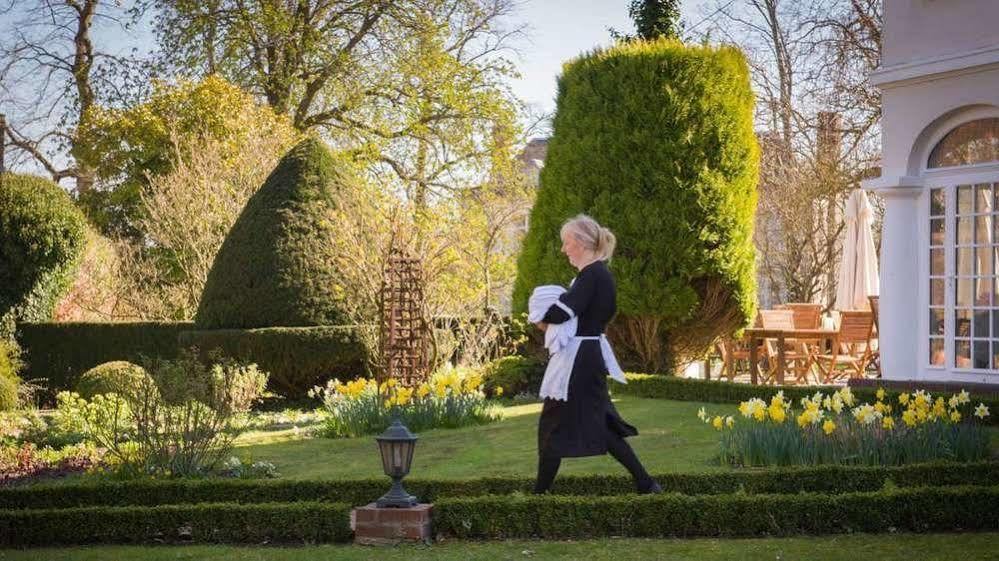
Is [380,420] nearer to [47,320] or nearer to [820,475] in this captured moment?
[820,475]

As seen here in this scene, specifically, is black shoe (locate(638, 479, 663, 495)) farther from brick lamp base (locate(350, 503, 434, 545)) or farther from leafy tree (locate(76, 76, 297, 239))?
leafy tree (locate(76, 76, 297, 239))

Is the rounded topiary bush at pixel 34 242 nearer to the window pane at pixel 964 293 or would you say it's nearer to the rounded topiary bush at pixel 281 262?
the rounded topiary bush at pixel 281 262

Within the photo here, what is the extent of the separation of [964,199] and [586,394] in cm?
724

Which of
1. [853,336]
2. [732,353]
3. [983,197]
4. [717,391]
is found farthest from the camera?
[732,353]

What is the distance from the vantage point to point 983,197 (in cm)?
1234

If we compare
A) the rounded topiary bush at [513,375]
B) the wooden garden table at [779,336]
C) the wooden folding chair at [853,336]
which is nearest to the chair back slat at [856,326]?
the wooden folding chair at [853,336]

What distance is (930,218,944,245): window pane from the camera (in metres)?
12.8

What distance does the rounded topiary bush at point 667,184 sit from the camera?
1470 cm

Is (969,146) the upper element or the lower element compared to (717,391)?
upper

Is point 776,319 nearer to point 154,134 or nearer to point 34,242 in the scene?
point 34,242

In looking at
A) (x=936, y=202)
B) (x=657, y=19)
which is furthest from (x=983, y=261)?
(x=657, y=19)

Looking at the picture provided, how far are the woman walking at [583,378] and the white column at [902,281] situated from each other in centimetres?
685

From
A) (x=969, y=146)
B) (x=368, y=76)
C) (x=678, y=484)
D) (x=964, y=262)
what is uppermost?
(x=368, y=76)

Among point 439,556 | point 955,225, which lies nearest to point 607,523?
point 439,556
